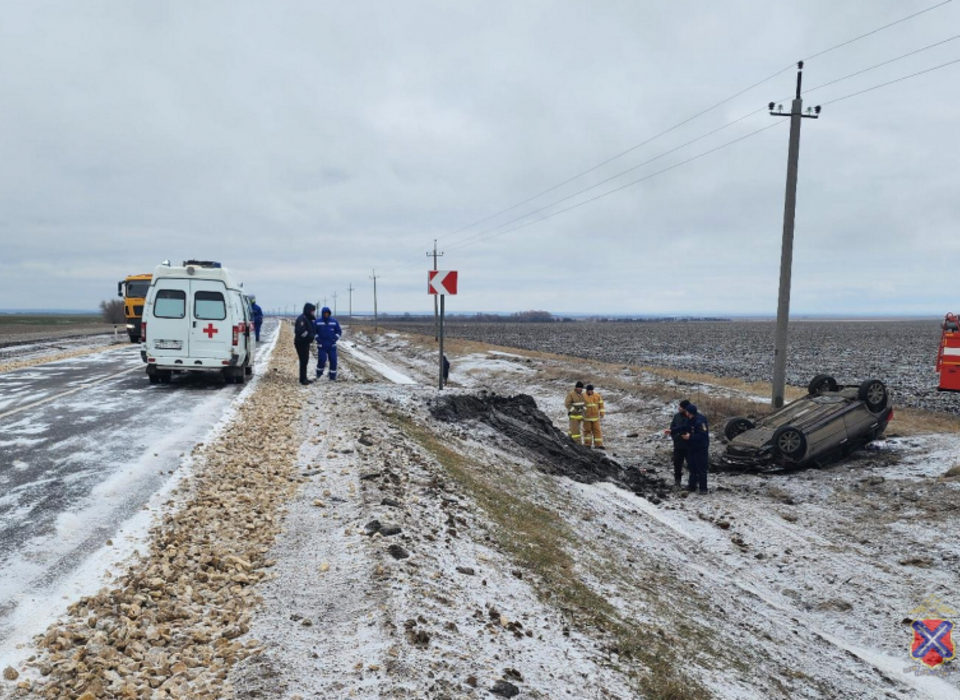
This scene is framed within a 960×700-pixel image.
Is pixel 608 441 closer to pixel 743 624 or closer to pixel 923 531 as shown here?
pixel 923 531

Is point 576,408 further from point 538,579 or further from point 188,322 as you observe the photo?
point 538,579

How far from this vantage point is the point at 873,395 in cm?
1278

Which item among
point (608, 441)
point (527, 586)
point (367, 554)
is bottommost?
point (608, 441)

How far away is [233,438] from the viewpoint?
872cm

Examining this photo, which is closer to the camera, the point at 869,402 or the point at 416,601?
the point at 416,601

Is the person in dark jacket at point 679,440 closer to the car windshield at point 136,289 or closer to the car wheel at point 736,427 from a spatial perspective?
the car wheel at point 736,427

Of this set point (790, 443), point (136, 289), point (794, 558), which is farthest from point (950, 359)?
point (136, 289)

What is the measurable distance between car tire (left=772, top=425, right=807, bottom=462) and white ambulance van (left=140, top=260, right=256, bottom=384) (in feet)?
38.7

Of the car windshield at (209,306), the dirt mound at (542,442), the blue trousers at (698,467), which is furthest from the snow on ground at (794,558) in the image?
the car windshield at (209,306)

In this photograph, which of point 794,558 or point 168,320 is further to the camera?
point 168,320

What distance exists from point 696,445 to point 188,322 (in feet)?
36.4

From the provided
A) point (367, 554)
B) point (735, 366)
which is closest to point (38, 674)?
point (367, 554)

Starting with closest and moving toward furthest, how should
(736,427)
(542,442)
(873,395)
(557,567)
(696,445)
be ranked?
(557,567) < (696,445) < (873,395) < (542,442) < (736,427)

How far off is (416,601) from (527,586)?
1196 mm
